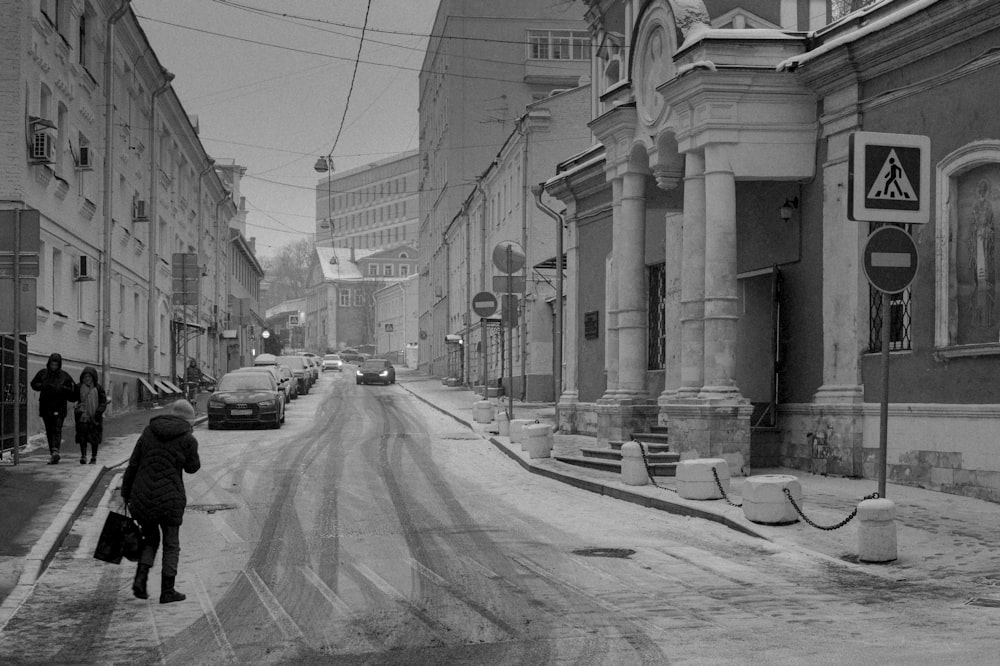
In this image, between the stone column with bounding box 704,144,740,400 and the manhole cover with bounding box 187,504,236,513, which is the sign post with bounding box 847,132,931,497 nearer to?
the stone column with bounding box 704,144,740,400

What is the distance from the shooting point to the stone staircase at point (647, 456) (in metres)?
17.0

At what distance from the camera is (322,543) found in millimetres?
11516

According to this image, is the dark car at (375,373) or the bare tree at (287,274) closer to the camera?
the dark car at (375,373)

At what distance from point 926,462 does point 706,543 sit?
431cm

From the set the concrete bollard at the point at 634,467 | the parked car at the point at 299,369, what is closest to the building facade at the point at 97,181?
the parked car at the point at 299,369

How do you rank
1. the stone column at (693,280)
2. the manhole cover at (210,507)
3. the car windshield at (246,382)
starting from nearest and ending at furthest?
the manhole cover at (210,507), the stone column at (693,280), the car windshield at (246,382)

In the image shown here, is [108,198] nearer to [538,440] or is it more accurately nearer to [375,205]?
[538,440]

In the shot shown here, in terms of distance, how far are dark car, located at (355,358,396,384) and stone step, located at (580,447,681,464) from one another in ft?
141

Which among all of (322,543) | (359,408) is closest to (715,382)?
(322,543)

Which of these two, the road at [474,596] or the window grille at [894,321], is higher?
the window grille at [894,321]

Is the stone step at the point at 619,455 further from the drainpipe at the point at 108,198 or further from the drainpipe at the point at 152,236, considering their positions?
the drainpipe at the point at 152,236

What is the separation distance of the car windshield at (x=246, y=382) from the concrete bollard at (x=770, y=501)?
61.9 feet

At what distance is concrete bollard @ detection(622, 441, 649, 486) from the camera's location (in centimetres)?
1589

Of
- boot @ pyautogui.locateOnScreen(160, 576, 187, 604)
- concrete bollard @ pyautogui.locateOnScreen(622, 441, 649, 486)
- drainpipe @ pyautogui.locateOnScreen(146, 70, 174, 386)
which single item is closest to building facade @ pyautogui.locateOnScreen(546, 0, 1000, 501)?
concrete bollard @ pyautogui.locateOnScreen(622, 441, 649, 486)
